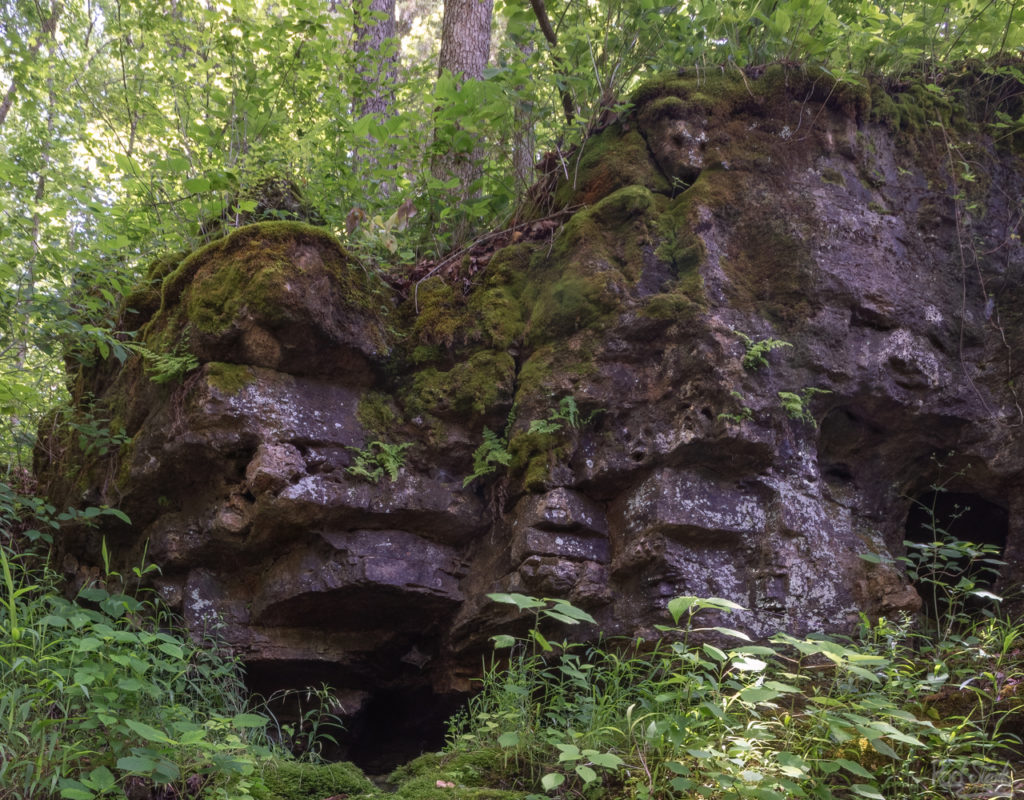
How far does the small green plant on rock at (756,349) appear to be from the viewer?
396 cm

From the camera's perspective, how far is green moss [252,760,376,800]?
2.85 m

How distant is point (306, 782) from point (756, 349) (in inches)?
127

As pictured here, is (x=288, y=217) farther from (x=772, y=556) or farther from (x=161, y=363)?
(x=772, y=556)

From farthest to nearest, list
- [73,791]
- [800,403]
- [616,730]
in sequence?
[800,403], [616,730], [73,791]

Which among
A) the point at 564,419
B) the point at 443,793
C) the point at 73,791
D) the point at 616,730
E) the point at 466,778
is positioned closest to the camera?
the point at 73,791

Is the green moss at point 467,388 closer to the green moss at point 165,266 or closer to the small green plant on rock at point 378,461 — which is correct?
the small green plant on rock at point 378,461

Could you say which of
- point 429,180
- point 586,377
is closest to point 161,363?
point 429,180

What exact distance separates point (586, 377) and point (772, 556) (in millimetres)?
1475

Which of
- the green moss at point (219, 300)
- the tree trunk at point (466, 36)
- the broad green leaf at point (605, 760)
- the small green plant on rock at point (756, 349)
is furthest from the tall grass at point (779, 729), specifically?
the tree trunk at point (466, 36)

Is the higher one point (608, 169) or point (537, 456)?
point (608, 169)

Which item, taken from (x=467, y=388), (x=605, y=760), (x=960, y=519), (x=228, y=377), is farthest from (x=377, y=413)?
(x=960, y=519)

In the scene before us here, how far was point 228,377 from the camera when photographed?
4191mm

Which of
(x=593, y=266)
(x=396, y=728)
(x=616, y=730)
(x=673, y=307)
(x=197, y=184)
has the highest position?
(x=197, y=184)

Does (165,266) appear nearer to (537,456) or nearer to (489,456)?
(489,456)
